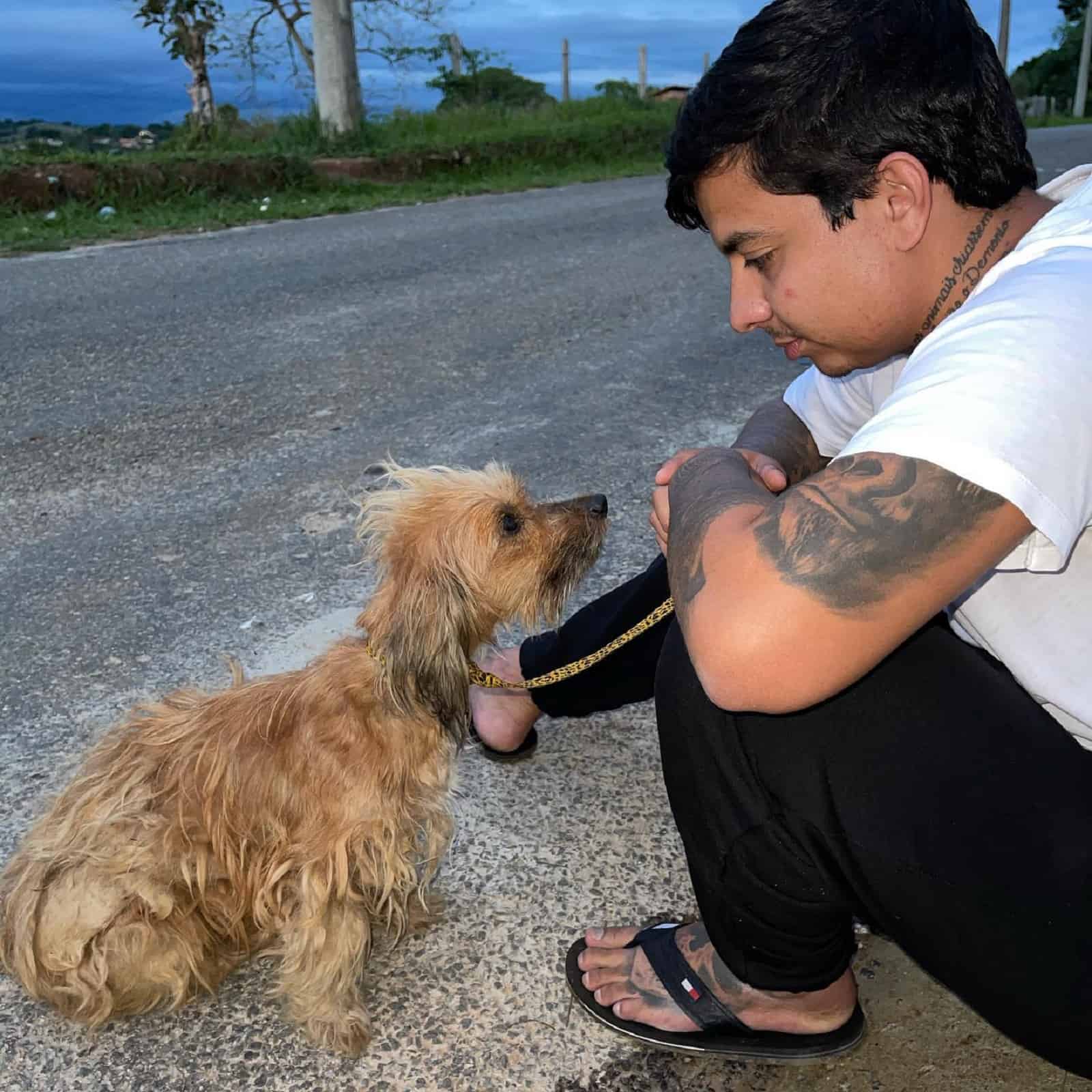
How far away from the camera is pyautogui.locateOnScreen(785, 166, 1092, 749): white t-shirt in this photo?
1547 millimetres

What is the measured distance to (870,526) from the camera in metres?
1.67

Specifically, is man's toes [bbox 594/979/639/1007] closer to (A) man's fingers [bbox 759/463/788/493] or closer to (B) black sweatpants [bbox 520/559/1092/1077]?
(B) black sweatpants [bbox 520/559/1092/1077]

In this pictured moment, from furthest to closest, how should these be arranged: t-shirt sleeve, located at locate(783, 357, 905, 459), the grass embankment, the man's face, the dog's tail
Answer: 1. the grass embankment
2. t-shirt sleeve, located at locate(783, 357, 905, 459)
3. the dog's tail
4. the man's face

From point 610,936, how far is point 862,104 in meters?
1.93

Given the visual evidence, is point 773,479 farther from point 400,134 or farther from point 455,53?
point 455,53

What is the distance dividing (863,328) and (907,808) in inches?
37.0

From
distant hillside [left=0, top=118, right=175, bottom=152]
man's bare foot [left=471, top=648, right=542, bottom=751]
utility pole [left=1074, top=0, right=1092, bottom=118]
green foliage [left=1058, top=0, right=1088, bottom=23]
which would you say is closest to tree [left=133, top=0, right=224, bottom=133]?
distant hillside [left=0, top=118, right=175, bottom=152]

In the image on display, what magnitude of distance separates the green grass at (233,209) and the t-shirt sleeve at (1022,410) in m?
9.19

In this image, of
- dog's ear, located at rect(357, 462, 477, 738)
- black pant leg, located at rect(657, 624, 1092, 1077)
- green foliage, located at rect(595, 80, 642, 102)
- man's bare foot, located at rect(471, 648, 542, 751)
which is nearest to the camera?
black pant leg, located at rect(657, 624, 1092, 1077)

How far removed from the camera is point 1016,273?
1.75m

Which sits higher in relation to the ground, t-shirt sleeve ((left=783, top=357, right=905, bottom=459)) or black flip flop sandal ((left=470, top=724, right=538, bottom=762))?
t-shirt sleeve ((left=783, top=357, right=905, bottom=459))

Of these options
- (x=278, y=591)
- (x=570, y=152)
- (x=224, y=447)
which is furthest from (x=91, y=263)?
(x=570, y=152)

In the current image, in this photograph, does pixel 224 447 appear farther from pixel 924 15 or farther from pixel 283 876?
pixel 924 15

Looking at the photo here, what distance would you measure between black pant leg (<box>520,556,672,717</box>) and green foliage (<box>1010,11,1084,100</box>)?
5695cm
